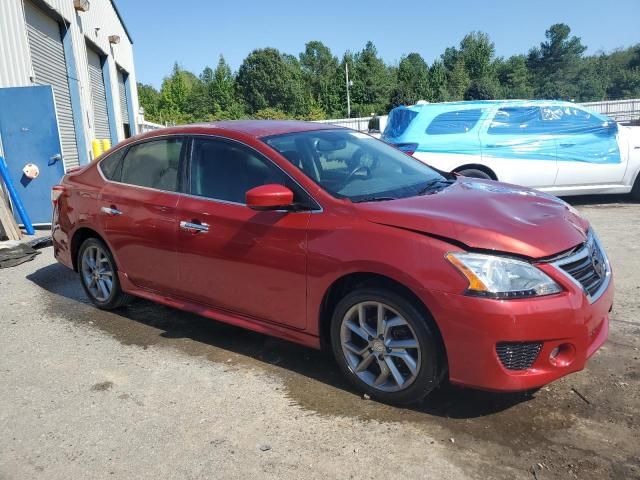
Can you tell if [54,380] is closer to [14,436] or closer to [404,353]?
[14,436]

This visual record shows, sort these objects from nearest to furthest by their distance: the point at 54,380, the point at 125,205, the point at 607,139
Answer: the point at 54,380 < the point at 125,205 < the point at 607,139

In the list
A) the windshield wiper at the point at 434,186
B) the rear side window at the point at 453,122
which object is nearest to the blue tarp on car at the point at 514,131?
the rear side window at the point at 453,122

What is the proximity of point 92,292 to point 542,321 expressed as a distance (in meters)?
4.02

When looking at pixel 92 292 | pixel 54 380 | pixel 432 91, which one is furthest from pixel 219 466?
pixel 432 91

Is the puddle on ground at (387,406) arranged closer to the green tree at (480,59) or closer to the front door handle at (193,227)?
the front door handle at (193,227)

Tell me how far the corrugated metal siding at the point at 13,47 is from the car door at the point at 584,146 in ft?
29.1

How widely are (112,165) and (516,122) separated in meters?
6.10

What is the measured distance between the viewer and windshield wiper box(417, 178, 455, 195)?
3.69m

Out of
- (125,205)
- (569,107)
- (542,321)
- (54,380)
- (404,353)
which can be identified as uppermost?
(569,107)

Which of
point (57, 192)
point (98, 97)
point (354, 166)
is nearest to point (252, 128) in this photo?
point (354, 166)

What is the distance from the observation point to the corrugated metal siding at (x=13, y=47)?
30.8 feet

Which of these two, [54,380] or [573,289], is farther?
[54,380]

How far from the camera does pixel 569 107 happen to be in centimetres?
859

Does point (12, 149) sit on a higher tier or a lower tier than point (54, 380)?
higher
